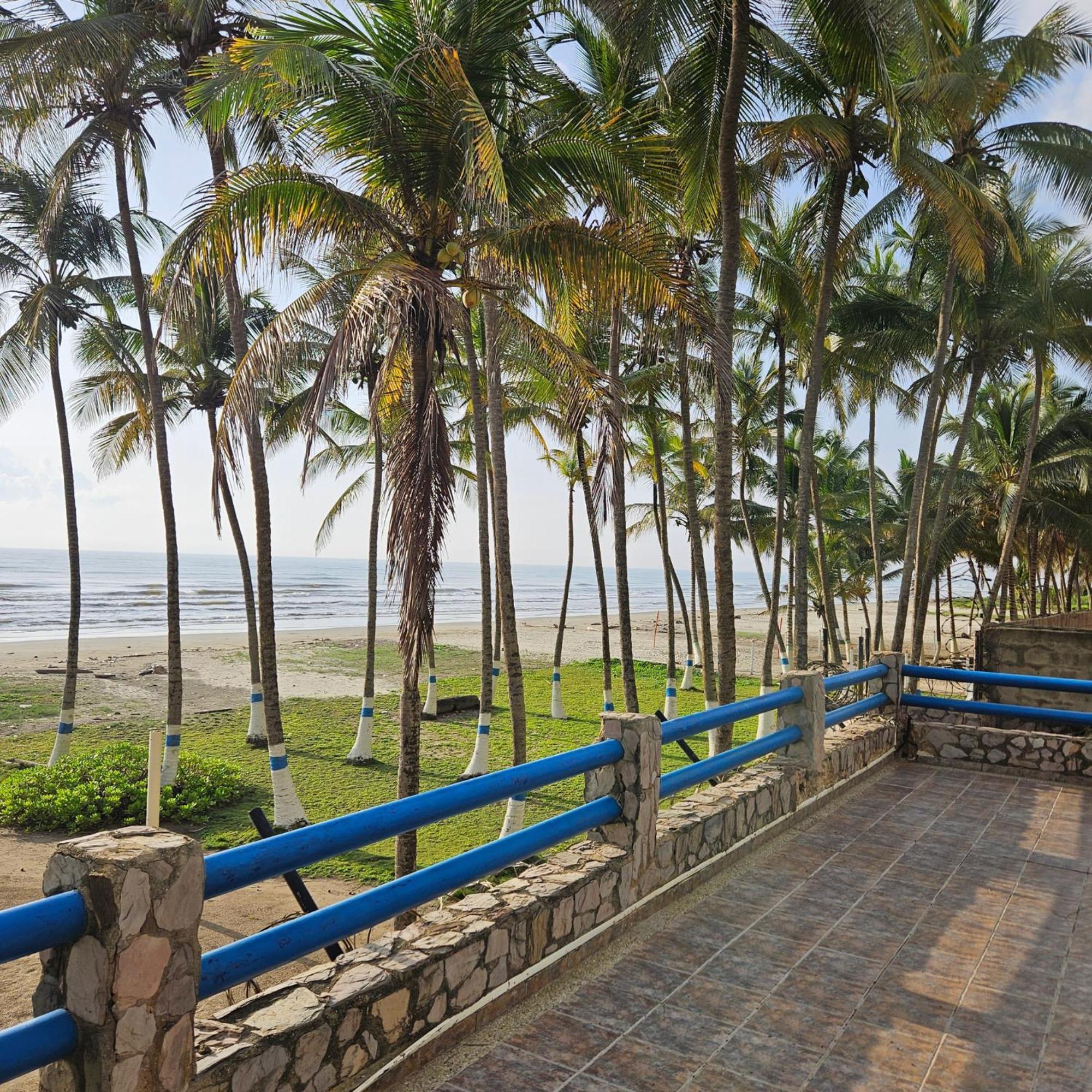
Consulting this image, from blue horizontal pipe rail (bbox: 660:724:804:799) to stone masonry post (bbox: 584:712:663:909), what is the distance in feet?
0.57

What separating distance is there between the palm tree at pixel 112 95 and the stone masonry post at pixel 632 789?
10.4 meters

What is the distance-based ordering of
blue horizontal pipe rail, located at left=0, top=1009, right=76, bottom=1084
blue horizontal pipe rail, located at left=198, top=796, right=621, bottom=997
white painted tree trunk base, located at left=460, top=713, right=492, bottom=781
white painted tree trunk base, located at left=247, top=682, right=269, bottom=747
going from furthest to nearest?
white painted tree trunk base, located at left=247, top=682, right=269, bottom=747 → white painted tree trunk base, located at left=460, top=713, right=492, bottom=781 → blue horizontal pipe rail, located at left=198, top=796, right=621, bottom=997 → blue horizontal pipe rail, located at left=0, top=1009, right=76, bottom=1084

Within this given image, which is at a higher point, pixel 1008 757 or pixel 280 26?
pixel 280 26

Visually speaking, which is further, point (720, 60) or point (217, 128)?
point (720, 60)

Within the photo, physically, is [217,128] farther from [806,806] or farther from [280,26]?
[806,806]

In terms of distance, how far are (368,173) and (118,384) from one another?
14182 millimetres

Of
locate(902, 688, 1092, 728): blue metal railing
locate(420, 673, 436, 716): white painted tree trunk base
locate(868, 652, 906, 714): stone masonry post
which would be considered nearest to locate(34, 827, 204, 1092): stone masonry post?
Answer: locate(902, 688, 1092, 728): blue metal railing

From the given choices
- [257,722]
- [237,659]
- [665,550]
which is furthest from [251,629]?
[237,659]

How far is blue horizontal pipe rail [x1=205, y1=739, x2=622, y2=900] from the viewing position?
2.48m

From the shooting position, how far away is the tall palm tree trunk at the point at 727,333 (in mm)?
9492

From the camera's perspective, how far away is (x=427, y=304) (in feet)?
24.2

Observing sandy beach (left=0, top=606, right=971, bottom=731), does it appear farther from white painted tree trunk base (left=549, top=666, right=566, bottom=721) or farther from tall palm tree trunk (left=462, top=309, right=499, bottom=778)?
tall palm tree trunk (left=462, top=309, right=499, bottom=778)

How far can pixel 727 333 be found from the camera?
10.4 meters

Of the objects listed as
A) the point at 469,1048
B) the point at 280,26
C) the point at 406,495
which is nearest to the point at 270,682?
the point at 406,495
